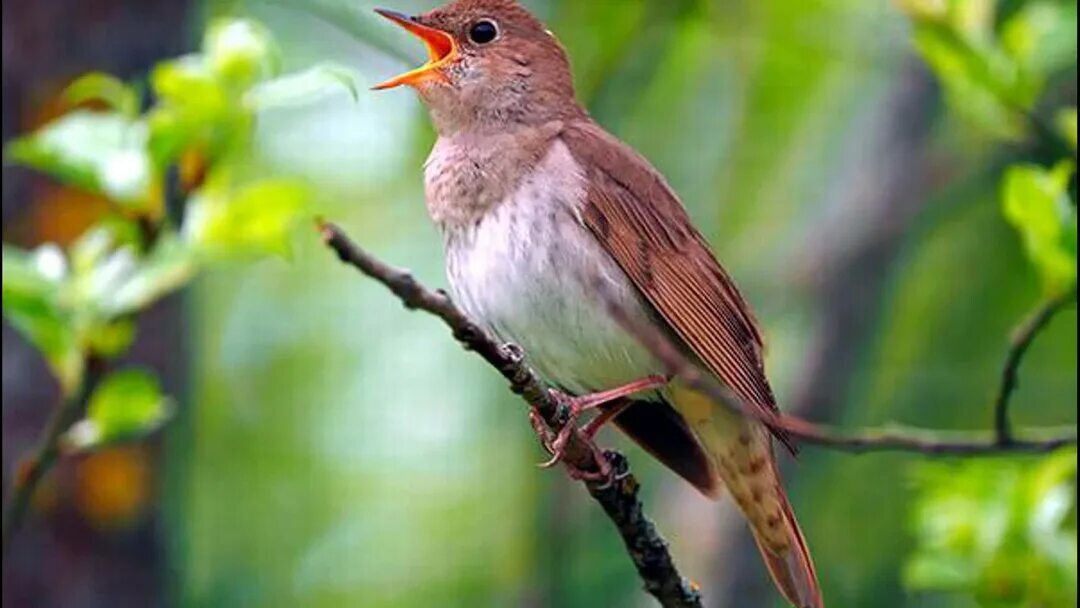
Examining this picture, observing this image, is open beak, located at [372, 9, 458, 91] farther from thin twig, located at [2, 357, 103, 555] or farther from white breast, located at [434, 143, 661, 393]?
thin twig, located at [2, 357, 103, 555]

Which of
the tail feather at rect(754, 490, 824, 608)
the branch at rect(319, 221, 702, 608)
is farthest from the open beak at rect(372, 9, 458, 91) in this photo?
the tail feather at rect(754, 490, 824, 608)

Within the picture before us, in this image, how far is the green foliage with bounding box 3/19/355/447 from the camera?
400 centimetres

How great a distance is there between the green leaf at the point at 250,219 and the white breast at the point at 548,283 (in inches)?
20.7

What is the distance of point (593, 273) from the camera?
4543 millimetres

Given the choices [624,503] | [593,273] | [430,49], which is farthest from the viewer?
[430,49]

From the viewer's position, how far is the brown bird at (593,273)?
447cm

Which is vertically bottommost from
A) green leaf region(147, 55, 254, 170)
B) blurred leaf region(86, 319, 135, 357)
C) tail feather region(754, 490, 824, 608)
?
tail feather region(754, 490, 824, 608)

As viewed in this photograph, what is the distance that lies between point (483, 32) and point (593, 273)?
872mm

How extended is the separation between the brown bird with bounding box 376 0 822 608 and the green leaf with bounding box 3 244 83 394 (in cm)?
89

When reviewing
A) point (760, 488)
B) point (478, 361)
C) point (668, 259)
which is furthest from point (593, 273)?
point (478, 361)

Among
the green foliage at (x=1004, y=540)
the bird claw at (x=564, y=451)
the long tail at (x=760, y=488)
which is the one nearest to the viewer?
the bird claw at (x=564, y=451)

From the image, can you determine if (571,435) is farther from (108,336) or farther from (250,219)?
(108,336)

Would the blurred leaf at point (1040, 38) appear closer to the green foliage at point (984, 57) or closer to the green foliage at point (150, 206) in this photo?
the green foliage at point (984, 57)

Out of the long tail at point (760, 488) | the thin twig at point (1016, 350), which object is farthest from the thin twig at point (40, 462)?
the thin twig at point (1016, 350)
